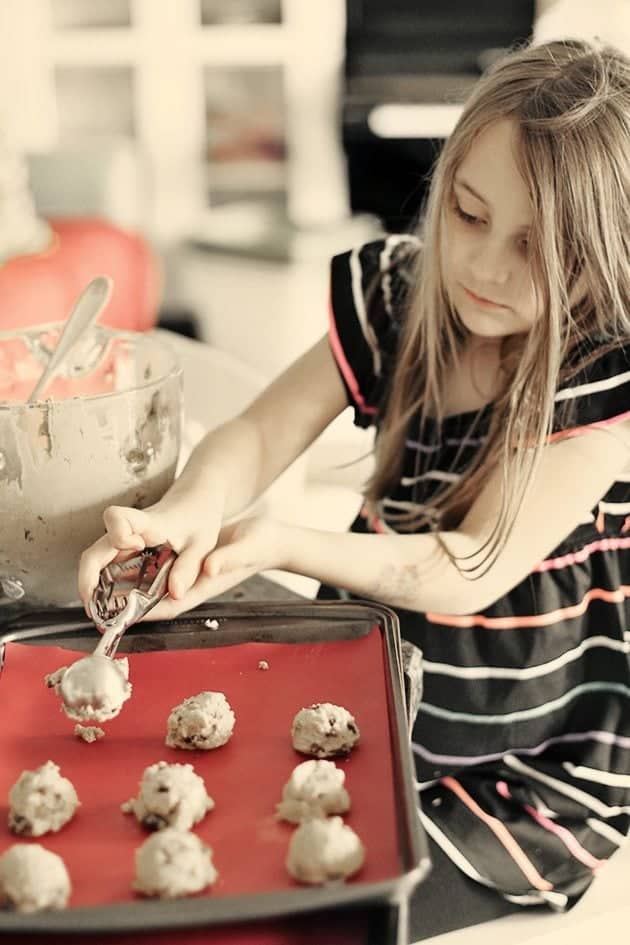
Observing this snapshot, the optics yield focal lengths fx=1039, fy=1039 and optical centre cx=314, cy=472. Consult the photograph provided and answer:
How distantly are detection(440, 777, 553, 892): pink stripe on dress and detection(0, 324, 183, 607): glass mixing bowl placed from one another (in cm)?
41

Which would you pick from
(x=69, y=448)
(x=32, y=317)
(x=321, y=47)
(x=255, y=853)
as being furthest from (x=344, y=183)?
(x=255, y=853)

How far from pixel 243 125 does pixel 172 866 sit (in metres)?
2.95

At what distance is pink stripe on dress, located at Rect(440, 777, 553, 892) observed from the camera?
3.01 feet

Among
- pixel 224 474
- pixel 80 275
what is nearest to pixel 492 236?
pixel 224 474

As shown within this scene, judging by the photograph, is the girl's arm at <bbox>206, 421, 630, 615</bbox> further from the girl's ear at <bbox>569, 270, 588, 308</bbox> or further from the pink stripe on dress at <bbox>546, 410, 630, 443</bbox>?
the girl's ear at <bbox>569, 270, 588, 308</bbox>

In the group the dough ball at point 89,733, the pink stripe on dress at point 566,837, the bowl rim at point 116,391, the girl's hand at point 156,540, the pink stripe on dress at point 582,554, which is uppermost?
the bowl rim at point 116,391

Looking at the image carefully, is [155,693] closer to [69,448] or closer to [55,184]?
[69,448]

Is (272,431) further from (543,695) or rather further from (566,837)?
(566,837)

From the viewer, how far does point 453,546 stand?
0.92 m

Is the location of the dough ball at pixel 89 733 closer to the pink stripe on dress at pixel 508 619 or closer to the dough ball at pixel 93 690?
the dough ball at pixel 93 690

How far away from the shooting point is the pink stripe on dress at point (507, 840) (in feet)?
3.01

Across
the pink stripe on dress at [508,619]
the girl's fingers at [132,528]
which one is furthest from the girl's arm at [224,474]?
the pink stripe on dress at [508,619]

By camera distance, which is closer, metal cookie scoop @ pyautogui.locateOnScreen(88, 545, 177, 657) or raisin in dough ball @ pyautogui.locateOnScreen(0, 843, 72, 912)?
raisin in dough ball @ pyautogui.locateOnScreen(0, 843, 72, 912)

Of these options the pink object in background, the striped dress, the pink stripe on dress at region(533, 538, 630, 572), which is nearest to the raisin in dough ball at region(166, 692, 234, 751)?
the striped dress
